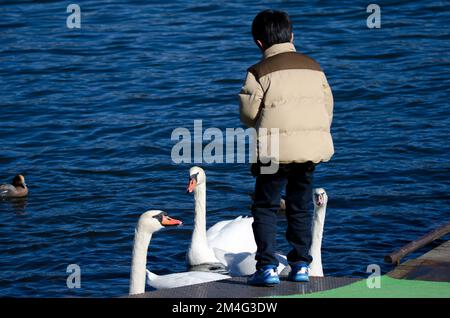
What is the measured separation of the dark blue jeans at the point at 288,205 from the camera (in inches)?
309

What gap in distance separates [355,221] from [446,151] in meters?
2.85

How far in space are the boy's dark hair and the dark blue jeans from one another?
0.88m

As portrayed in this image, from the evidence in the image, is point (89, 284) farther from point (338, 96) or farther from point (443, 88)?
point (443, 88)

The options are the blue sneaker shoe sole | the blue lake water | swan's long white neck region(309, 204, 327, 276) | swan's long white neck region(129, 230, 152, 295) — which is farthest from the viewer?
the blue lake water

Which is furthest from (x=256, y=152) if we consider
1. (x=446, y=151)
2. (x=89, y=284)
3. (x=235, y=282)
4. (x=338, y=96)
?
(x=338, y=96)

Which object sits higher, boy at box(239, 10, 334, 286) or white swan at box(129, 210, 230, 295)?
boy at box(239, 10, 334, 286)

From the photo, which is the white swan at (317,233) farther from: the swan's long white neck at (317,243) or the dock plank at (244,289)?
the dock plank at (244,289)

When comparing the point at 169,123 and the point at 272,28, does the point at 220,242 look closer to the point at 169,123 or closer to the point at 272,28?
the point at 272,28

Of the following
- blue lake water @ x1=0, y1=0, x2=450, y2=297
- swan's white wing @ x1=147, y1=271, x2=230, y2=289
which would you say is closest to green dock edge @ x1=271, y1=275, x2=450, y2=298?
swan's white wing @ x1=147, y1=271, x2=230, y2=289

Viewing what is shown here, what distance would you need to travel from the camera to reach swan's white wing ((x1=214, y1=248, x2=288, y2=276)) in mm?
10922

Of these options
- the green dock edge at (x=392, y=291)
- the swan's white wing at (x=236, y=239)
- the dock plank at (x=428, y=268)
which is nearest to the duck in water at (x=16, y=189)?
the swan's white wing at (x=236, y=239)

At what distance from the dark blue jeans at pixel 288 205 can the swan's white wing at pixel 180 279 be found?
1.83 m

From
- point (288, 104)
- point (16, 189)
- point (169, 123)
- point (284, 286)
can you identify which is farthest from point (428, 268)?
point (169, 123)

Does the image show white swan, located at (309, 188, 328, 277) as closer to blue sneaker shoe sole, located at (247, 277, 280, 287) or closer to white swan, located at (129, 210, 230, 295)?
white swan, located at (129, 210, 230, 295)
